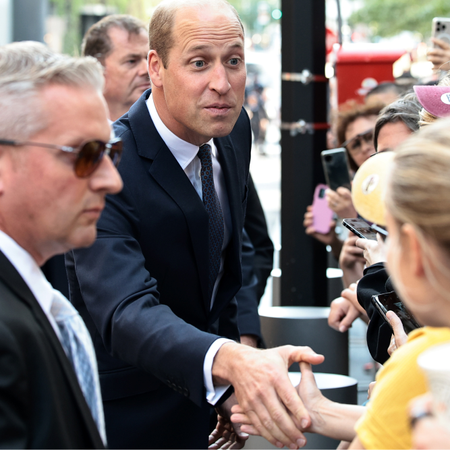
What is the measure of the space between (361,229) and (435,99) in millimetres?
547

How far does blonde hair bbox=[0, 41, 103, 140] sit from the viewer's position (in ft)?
4.80

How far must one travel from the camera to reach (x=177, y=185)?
7.95 feet

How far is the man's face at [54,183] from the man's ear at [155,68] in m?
1.02

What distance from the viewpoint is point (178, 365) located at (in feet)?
6.83

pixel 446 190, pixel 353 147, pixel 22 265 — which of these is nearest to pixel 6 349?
pixel 22 265

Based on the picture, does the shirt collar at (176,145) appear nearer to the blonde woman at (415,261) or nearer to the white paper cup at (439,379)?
the blonde woman at (415,261)

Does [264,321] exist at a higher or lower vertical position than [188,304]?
lower

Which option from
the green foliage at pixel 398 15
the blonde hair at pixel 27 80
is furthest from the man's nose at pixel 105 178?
the green foliage at pixel 398 15

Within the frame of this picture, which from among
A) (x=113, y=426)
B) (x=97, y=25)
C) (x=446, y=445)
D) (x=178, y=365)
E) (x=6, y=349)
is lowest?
(x=113, y=426)

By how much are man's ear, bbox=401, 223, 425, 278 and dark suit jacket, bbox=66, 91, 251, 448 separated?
36.2 inches

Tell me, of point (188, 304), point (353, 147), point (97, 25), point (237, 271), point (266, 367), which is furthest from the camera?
point (97, 25)

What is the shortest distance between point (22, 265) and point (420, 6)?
33.9 metres

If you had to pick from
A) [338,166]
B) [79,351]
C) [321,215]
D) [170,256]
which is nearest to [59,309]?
[79,351]

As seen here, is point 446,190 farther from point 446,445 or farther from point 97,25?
point 97,25
